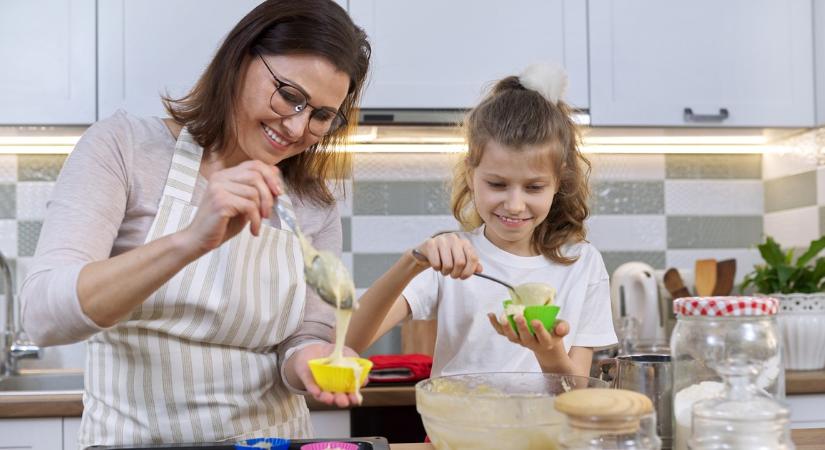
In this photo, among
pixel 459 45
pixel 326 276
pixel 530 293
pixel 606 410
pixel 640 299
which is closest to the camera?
pixel 606 410

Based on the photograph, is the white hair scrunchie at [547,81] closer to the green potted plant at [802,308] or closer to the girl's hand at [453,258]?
the girl's hand at [453,258]

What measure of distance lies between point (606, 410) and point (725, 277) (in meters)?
1.88

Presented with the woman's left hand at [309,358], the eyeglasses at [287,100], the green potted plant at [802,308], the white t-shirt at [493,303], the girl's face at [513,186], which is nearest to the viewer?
the woman's left hand at [309,358]

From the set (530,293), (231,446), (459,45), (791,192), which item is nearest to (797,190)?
(791,192)

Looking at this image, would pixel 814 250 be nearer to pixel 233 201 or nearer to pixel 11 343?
pixel 233 201

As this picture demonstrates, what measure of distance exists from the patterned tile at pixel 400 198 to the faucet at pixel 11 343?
1.03 meters

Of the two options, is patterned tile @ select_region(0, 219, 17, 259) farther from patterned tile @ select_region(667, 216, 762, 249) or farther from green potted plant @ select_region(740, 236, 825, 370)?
green potted plant @ select_region(740, 236, 825, 370)

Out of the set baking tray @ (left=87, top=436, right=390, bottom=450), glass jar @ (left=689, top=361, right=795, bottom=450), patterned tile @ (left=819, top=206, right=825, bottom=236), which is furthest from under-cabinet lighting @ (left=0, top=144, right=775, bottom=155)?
glass jar @ (left=689, top=361, right=795, bottom=450)

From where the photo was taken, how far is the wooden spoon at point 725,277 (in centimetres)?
254

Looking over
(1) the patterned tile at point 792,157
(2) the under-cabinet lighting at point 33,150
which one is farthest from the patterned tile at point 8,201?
(1) the patterned tile at point 792,157

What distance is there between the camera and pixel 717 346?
935mm

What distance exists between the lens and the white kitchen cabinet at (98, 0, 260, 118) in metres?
2.29

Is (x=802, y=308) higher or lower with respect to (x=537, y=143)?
lower

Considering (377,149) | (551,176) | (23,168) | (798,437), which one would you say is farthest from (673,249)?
(23,168)
